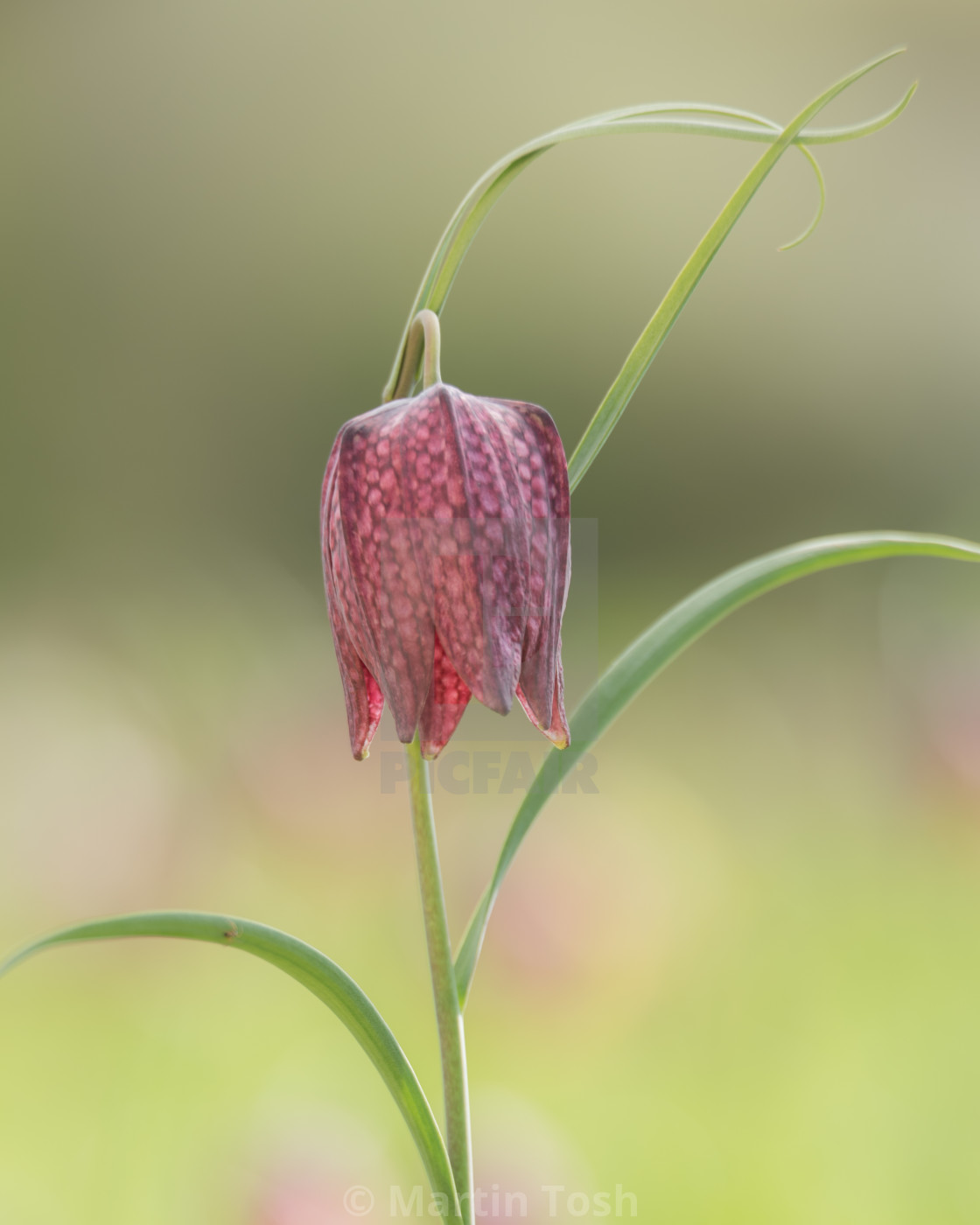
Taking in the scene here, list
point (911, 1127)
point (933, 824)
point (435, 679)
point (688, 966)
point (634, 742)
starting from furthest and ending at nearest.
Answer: point (634, 742)
point (933, 824)
point (688, 966)
point (911, 1127)
point (435, 679)

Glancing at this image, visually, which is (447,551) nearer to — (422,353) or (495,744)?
(422,353)

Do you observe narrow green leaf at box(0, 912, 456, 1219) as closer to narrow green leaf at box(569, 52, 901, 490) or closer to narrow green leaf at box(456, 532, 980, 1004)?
narrow green leaf at box(456, 532, 980, 1004)

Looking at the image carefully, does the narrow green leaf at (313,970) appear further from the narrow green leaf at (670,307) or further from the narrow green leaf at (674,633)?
the narrow green leaf at (670,307)

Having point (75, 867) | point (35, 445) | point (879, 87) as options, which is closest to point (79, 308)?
point (35, 445)

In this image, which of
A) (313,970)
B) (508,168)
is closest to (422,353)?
(508,168)

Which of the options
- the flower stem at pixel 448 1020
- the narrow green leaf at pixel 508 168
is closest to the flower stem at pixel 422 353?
the narrow green leaf at pixel 508 168

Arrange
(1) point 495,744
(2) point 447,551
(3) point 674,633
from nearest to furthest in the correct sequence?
1. (2) point 447,551
2. (3) point 674,633
3. (1) point 495,744

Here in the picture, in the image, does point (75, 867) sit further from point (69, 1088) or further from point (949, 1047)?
point (949, 1047)
